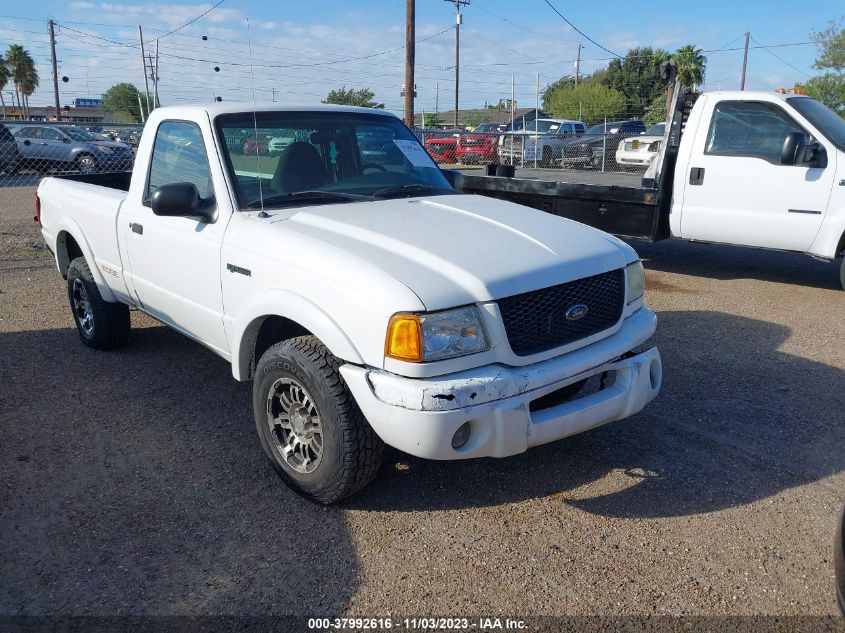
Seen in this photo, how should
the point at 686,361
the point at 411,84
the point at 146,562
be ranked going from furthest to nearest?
the point at 411,84 < the point at 686,361 < the point at 146,562

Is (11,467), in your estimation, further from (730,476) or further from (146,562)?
(730,476)

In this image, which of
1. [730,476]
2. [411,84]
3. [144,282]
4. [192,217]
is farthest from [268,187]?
[411,84]

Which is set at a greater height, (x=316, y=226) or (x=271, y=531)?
(x=316, y=226)

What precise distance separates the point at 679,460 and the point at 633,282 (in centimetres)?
100

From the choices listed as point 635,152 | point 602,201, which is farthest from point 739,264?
point 635,152

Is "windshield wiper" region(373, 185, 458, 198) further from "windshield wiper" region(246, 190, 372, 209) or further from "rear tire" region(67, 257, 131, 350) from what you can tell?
"rear tire" region(67, 257, 131, 350)

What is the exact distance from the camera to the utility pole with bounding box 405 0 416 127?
21125 millimetres

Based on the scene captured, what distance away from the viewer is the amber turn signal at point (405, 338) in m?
2.82

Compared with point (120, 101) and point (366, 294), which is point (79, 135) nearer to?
point (366, 294)

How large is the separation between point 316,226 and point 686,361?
3197 mm

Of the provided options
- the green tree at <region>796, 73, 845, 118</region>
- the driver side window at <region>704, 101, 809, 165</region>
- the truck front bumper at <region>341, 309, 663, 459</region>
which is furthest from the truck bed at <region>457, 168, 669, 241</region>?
the green tree at <region>796, 73, 845, 118</region>

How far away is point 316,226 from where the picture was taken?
350 centimetres

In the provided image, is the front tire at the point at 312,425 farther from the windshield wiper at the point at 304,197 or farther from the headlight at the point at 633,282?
the headlight at the point at 633,282

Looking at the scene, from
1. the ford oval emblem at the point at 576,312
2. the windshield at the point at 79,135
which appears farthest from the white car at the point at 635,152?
the windshield at the point at 79,135
